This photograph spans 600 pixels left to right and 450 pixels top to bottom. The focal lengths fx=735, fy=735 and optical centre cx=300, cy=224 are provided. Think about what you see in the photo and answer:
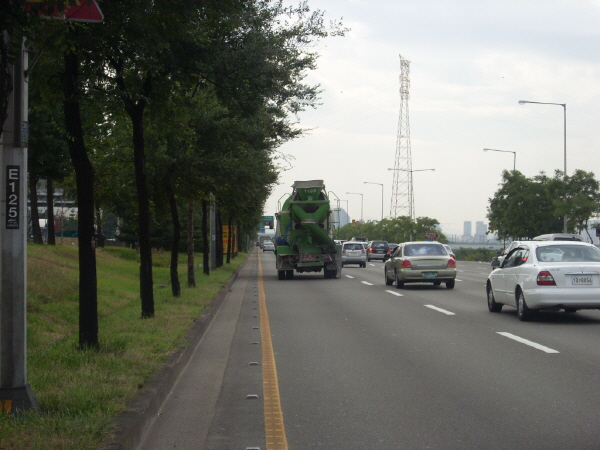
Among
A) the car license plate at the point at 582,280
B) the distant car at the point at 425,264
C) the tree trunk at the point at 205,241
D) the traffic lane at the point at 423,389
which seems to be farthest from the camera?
the tree trunk at the point at 205,241

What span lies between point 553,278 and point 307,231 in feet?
57.2

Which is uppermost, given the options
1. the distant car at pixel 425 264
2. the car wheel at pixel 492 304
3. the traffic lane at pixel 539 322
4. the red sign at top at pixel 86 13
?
the red sign at top at pixel 86 13

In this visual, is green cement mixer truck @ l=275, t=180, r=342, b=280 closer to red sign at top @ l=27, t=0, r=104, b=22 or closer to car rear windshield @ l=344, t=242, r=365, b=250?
car rear windshield @ l=344, t=242, r=365, b=250

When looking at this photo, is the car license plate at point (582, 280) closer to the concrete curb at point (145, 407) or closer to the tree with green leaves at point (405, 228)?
the concrete curb at point (145, 407)

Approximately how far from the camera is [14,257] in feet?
19.5

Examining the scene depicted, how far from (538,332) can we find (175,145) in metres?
10.0

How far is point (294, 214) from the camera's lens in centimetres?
2991

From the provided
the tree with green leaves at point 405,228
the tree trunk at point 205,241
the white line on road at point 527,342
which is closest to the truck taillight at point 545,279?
the white line on road at point 527,342

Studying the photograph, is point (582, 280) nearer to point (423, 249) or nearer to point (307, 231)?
point (423, 249)

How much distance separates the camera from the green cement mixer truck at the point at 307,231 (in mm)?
29984

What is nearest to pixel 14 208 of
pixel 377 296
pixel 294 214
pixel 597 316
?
pixel 597 316

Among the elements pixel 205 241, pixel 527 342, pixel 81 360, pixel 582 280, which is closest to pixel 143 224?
pixel 81 360

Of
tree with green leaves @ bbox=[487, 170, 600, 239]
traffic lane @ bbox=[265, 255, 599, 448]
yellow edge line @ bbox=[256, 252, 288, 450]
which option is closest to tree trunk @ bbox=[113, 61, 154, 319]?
yellow edge line @ bbox=[256, 252, 288, 450]

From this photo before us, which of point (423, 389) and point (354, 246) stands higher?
point (354, 246)
